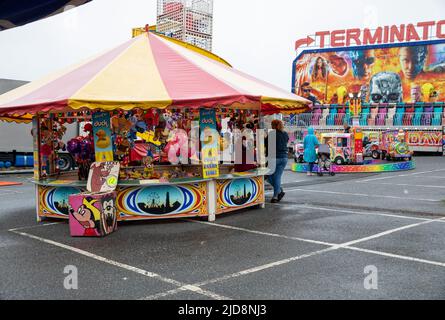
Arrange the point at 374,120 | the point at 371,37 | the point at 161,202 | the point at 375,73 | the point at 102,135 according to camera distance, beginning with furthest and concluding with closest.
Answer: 1. the point at 371,37
2. the point at 375,73
3. the point at 374,120
4. the point at 102,135
5. the point at 161,202

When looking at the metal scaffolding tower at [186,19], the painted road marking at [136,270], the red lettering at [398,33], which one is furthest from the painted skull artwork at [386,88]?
the painted road marking at [136,270]

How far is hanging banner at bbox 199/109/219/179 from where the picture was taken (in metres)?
8.67

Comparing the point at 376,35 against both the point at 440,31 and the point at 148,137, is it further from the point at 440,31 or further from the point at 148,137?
the point at 148,137

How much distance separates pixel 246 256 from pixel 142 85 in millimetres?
3909

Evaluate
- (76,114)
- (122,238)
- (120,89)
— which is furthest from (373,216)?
(76,114)

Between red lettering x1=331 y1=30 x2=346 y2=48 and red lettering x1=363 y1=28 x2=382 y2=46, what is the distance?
7.95 feet

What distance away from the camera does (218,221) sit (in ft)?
28.3

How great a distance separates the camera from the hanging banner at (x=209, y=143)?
867cm

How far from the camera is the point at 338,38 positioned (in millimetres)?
53531

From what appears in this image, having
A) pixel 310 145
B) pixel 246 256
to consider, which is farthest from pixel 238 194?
pixel 310 145

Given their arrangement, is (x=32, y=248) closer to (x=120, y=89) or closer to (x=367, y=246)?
(x=120, y=89)

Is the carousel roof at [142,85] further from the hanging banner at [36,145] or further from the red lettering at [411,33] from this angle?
the red lettering at [411,33]

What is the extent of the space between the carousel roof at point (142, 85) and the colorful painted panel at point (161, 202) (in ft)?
5.26
